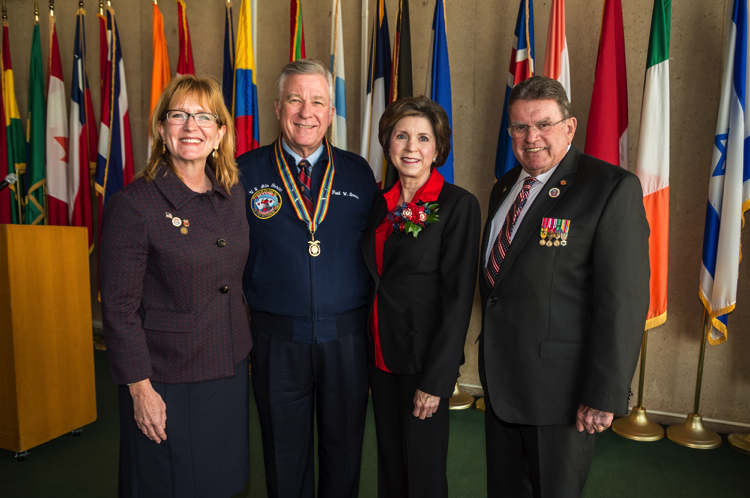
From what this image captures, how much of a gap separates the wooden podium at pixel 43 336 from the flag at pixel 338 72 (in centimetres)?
201

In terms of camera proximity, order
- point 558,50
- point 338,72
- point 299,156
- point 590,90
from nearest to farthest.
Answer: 1. point 299,156
2. point 558,50
3. point 590,90
4. point 338,72

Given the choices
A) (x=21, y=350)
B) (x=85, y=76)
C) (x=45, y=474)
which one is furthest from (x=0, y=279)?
(x=85, y=76)

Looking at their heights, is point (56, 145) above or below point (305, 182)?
above

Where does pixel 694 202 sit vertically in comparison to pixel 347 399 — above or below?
above

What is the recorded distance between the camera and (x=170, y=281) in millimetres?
1423

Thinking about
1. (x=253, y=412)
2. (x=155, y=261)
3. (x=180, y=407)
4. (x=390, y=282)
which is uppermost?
(x=155, y=261)

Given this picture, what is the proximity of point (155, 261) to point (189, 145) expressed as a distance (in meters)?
0.39

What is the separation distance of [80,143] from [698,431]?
578 centimetres

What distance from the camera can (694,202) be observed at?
10.4 feet

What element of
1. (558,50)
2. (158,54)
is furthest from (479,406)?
(158,54)

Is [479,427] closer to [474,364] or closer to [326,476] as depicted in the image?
[474,364]

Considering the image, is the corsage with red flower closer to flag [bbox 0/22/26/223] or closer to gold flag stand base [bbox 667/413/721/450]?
gold flag stand base [bbox 667/413/721/450]

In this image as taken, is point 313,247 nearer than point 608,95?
Yes

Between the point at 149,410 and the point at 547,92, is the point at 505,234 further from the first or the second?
the point at 149,410
